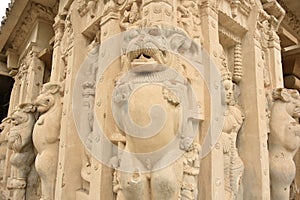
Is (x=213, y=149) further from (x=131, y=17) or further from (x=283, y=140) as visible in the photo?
(x=131, y=17)

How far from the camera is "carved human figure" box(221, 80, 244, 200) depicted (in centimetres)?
255

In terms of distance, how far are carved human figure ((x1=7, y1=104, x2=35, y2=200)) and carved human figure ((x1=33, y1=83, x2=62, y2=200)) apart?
39 cm

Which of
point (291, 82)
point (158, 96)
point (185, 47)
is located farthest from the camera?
point (291, 82)

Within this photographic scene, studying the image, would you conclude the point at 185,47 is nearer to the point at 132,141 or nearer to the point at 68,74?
the point at 132,141

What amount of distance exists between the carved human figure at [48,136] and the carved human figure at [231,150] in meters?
1.38

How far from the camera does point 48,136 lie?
303cm

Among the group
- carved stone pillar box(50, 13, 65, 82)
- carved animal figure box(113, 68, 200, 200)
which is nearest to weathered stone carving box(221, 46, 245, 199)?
carved animal figure box(113, 68, 200, 200)

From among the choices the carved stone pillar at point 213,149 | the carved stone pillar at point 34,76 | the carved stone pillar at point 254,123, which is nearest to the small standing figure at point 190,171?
the carved stone pillar at point 213,149

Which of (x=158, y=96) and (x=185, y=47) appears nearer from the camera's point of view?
(x=158, y=96)

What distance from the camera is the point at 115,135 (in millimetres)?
2338

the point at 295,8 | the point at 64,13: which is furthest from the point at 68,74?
the point at 295,8

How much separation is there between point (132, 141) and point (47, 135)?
1.18 meters

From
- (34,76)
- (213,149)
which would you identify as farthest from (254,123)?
(34,76)

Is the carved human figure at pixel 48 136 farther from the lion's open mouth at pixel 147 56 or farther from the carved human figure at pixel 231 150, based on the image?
the carved human figure at pixel 231 150
